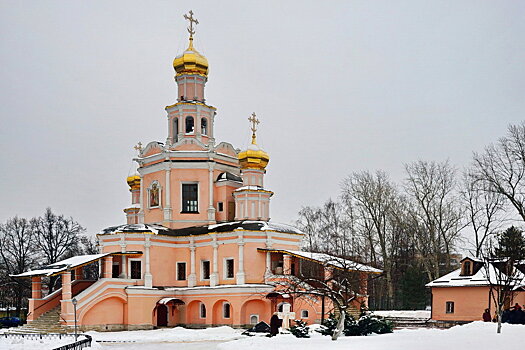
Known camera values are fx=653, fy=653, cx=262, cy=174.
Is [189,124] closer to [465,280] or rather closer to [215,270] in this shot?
[215,270]

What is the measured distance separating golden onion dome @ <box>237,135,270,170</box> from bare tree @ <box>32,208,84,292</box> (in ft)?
69.1

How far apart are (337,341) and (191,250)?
61.8ft

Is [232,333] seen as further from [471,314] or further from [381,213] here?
[381,213]

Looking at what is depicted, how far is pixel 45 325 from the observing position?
33.5m

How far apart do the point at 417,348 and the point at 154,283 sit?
72.8 feet

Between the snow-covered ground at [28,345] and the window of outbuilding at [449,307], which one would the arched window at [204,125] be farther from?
the snow-covered ground at [28,345]

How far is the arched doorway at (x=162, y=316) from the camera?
3709cm

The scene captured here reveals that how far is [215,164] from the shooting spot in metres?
39.8

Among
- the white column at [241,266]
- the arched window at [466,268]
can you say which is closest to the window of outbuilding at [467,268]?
the arched window at [466,268]

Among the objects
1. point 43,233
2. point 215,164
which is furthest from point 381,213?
point 43,233

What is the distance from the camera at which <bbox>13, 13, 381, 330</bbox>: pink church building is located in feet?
114

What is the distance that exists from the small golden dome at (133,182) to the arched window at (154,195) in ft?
22.9

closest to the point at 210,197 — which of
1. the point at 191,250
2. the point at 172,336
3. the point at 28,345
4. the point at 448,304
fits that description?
the point at 191,250

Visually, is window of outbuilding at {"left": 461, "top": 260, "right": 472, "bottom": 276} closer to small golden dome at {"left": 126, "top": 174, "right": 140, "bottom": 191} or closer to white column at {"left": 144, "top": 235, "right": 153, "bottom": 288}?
white column at {"left": 144, "top": 235, "right": 153, "bottom": 288}
